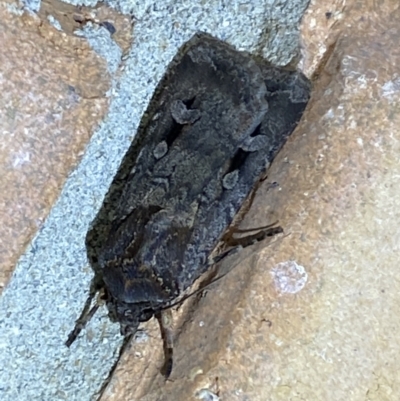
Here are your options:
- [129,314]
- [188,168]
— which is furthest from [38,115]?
[129,314]

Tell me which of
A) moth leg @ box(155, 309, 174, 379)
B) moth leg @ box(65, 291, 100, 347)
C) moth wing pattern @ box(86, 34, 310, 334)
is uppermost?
moth wing pattern @ box(86, 34, 310, 334)

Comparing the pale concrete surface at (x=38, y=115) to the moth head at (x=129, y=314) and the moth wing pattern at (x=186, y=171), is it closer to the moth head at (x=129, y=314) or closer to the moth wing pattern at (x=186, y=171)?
the moth wing pattern at (x=186, y=171)

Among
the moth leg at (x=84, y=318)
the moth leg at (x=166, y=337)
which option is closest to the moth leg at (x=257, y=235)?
the moth leg at (x=166, y=337)

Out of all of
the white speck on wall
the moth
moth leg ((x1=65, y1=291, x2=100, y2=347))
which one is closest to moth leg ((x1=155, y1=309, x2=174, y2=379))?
the moth

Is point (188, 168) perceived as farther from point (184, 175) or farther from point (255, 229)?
point (255, 229)

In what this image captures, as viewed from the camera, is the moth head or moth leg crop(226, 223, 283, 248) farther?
the moth head

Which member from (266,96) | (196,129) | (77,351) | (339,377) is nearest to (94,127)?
(196,129)

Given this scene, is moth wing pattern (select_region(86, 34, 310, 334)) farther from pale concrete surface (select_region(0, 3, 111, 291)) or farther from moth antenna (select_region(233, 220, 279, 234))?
pale concrete surface (select_region(0, 3, 111, 291))
